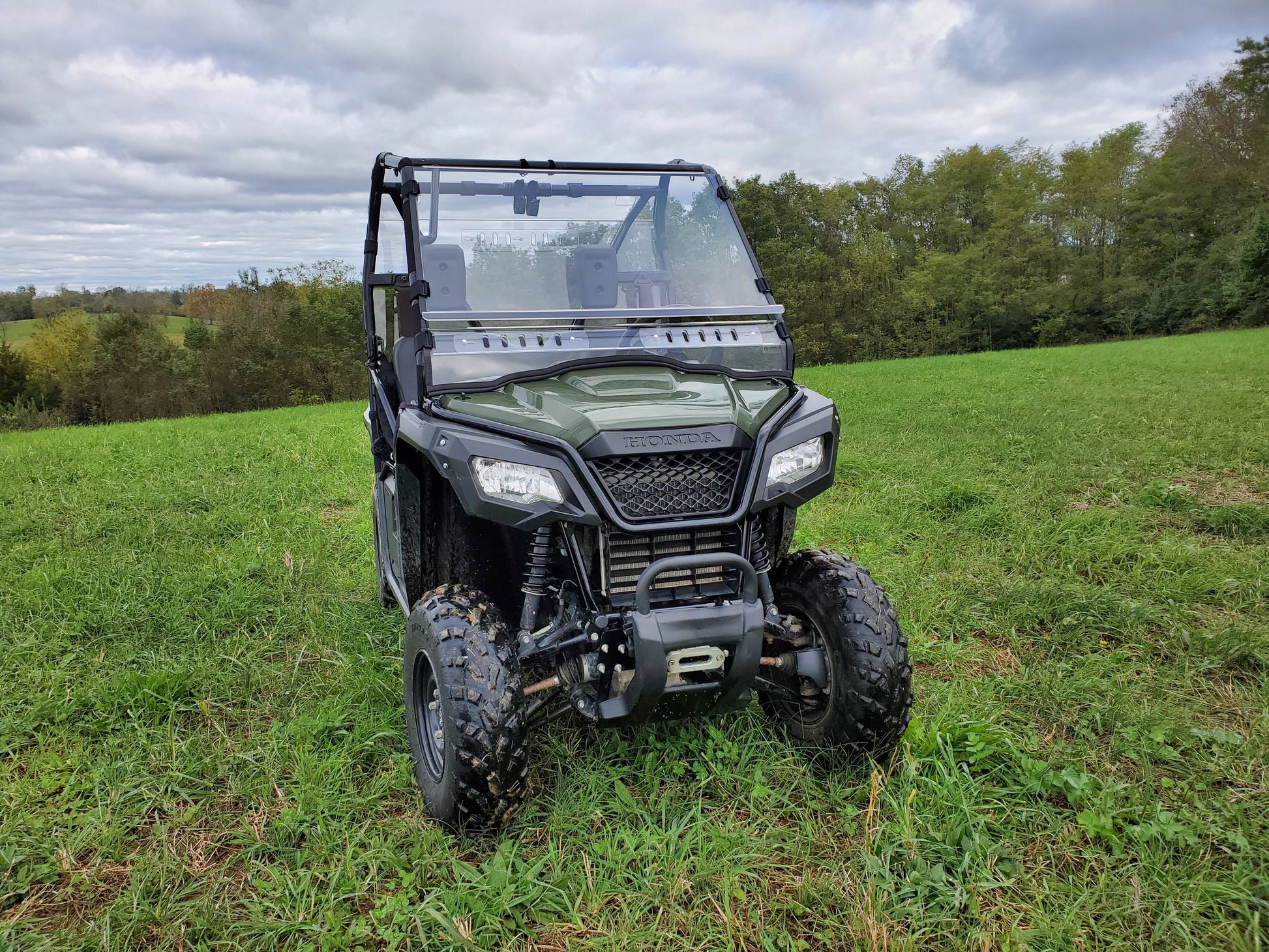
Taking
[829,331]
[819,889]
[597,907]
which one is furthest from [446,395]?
[829,331]

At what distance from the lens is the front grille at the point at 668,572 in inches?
102

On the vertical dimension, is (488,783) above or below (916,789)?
above

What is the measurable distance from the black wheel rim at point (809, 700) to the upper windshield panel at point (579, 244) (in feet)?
4.25

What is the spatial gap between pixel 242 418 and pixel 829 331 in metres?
29.9

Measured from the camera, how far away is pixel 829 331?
134 feet

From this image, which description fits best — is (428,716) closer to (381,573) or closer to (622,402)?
(622,402)

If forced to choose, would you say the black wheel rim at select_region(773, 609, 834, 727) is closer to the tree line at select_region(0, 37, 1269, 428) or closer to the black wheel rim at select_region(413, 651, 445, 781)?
the black wheel rim at select_region(413, 651, 445, 781)

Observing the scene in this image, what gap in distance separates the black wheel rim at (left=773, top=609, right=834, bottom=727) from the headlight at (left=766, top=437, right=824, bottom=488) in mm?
556

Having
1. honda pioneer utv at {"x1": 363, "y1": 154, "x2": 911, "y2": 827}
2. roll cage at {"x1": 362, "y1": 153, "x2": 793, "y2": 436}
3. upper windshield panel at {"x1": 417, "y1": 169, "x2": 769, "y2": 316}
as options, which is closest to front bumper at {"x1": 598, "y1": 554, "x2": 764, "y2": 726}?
honda pioneer utv at {"x1": 363, "y1": 154, "x2": 911, "y2": 827}

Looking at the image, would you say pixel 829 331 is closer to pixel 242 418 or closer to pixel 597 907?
pixel 242 418

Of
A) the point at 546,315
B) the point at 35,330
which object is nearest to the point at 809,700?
the point at 546,315

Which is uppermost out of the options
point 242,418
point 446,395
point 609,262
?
point 609,262

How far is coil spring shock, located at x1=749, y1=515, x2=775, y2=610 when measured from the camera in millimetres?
2758

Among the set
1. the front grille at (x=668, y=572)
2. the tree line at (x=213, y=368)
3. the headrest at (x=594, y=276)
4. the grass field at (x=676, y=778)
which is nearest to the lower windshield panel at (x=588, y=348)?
the headrest at (x=594, y=276)
